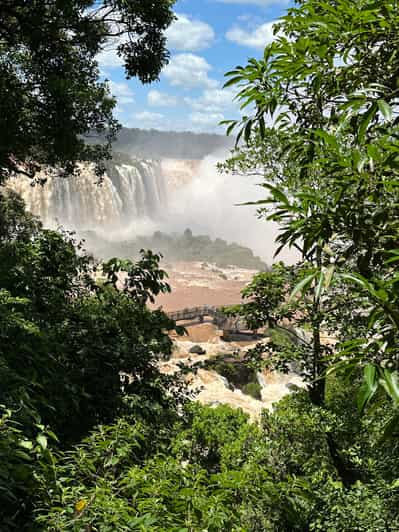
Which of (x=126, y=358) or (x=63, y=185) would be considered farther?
(x=63, y=185)

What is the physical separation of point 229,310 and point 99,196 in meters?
33.4

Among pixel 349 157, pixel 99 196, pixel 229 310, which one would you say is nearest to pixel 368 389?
pixel 349 157

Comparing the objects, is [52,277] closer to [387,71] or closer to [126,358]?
[126,358]

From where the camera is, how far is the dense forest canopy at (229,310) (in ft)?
4.36

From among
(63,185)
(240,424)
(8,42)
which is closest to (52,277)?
(8,42)

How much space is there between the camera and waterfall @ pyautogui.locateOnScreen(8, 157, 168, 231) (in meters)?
31.7

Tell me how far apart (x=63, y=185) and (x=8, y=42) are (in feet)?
92.7

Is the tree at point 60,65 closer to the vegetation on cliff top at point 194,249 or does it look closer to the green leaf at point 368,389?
the green leaf at point 368,389

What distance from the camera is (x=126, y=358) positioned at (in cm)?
329

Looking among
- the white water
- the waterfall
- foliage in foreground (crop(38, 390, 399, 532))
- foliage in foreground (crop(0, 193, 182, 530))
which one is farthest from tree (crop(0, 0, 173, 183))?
the waterfall

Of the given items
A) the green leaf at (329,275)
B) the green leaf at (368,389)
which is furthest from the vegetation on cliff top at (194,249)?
the green leaf at (368,389)

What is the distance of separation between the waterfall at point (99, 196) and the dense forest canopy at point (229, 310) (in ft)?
76.9

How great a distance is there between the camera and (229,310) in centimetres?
467

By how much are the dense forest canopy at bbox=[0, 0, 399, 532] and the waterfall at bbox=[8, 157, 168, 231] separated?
23437 millimetres
